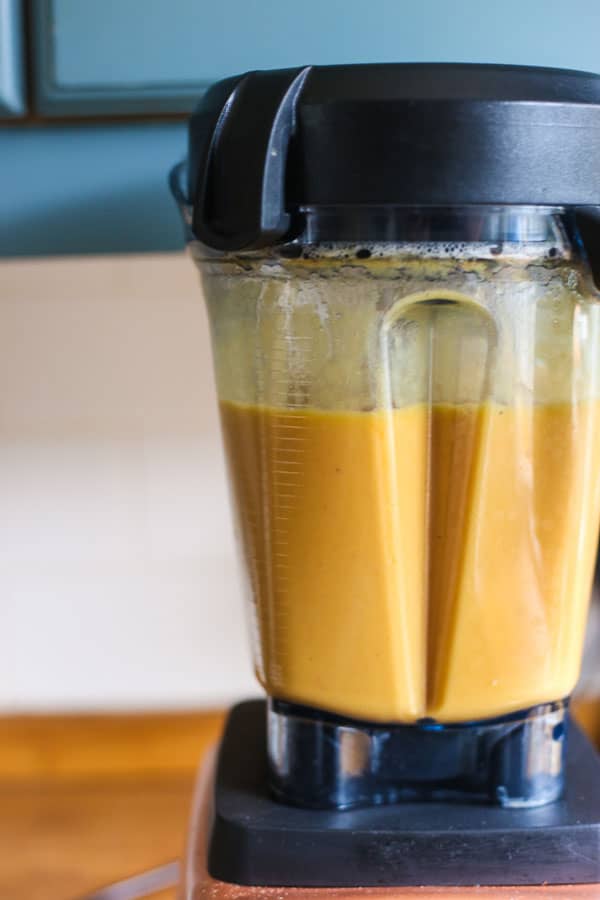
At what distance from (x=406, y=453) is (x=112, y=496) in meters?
0.44

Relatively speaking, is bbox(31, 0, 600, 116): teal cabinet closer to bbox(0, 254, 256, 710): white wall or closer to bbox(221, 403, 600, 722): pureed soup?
bbox(221, 403, 600, 722): pureed soup

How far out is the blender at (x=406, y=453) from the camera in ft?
1.32

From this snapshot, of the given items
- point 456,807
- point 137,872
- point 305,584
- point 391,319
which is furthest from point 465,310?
point 137,872

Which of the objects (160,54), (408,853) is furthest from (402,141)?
(408,853)

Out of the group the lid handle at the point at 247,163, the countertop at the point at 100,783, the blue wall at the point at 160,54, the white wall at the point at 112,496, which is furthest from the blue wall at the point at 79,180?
the countertop at the point at 100,783

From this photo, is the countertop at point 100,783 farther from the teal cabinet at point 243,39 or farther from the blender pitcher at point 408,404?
the teal cabinet at point 243,39

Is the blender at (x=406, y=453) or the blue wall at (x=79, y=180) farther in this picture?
the blue wall at (x=79, y=180)

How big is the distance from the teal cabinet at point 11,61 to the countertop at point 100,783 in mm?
568

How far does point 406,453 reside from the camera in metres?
0.47

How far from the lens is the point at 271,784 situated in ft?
1.73

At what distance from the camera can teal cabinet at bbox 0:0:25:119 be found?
1.67 ft

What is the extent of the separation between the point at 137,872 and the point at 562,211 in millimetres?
628

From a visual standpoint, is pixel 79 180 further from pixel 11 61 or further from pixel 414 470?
pixel 414 470

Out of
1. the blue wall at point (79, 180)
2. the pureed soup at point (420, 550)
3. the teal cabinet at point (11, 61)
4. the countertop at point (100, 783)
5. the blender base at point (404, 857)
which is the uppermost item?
the teal cabinet at point (11, 61)
